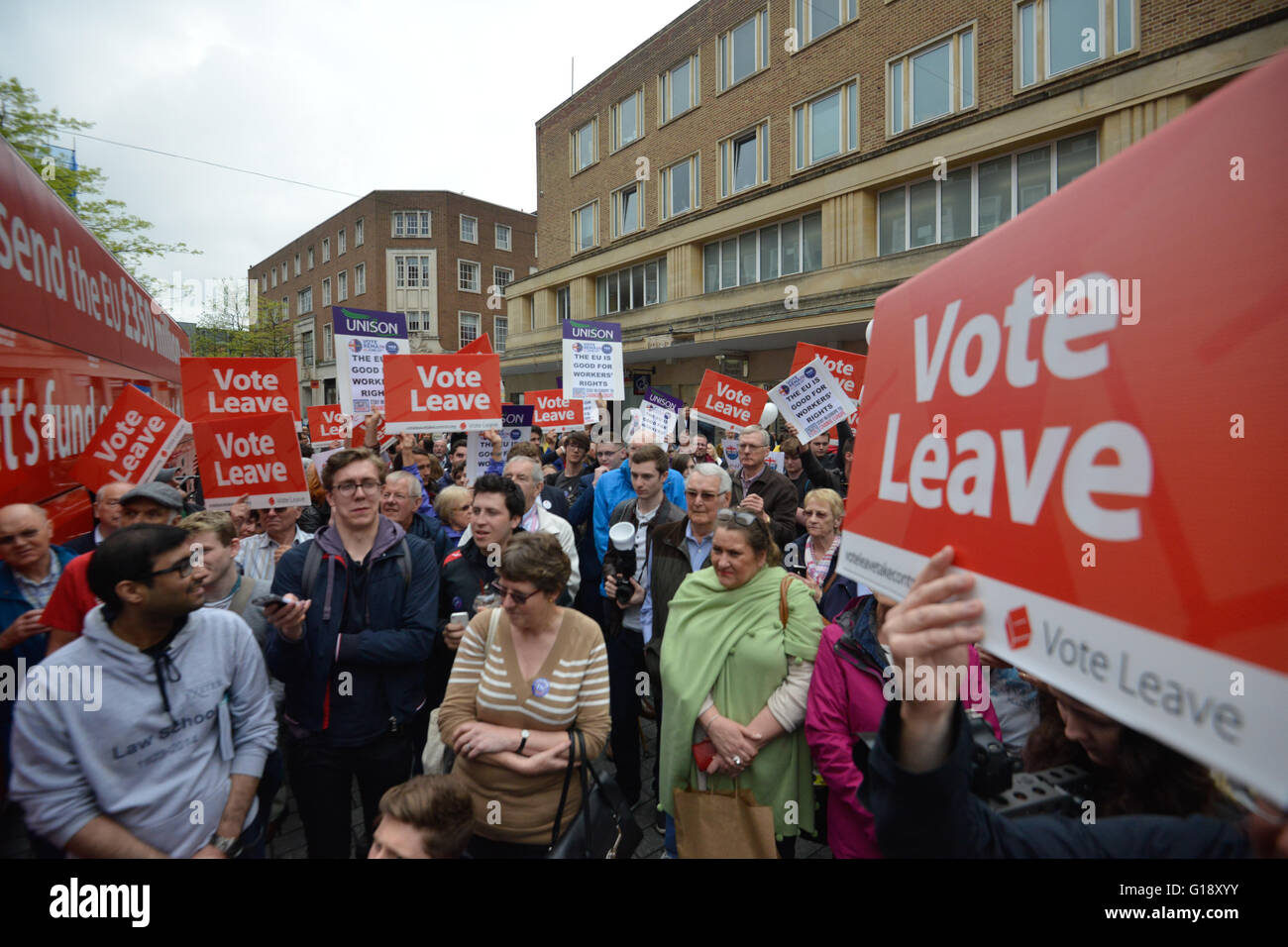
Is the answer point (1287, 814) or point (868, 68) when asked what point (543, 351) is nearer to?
point (868, 68)

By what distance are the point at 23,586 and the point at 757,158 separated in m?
21.4

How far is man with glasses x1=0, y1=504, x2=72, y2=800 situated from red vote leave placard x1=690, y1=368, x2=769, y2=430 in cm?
597

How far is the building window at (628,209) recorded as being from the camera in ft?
82.2

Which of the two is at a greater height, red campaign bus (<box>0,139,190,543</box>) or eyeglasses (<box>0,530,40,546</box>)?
red campaign bus (<box>0,139,190,543</box>)

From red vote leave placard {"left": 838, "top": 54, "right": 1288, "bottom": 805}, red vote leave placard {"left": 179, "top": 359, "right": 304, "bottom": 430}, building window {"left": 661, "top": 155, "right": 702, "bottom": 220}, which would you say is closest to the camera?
red vote leave placard {"left": 838, "top": 54, "right": 1288, "bottom": 805}

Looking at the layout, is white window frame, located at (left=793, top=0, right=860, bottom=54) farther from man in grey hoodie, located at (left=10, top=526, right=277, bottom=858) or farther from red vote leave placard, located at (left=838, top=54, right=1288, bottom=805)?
man in grey hoodie, located at (left=10, top=526, right=277, bottom=858)

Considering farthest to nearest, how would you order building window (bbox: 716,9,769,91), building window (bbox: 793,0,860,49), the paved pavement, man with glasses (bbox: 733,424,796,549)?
building window (bbox: 716,9,769,91), building window (bbox: 793,0,860,49), man with glasses (bbox: 733,424,796,549), the paved pavement

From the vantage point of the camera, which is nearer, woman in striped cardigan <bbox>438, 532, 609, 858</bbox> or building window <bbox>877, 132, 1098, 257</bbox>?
woman in striped cardigan <bbox>438, 532, 609, 858</bbox>

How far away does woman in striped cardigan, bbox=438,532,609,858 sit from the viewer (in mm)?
2457

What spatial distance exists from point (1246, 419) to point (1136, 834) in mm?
880

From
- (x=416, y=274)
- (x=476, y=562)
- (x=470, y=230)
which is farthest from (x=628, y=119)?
(x=476, y=562)

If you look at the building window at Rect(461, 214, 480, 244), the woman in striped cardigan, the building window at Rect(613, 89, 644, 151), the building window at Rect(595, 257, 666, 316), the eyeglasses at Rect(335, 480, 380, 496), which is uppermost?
the building window at Rect(461, 214, 480, 244)

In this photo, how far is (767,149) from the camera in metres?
19.9

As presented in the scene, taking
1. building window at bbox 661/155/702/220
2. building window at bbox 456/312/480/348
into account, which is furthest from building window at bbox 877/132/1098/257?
building window at bbox 456/312/480/348
